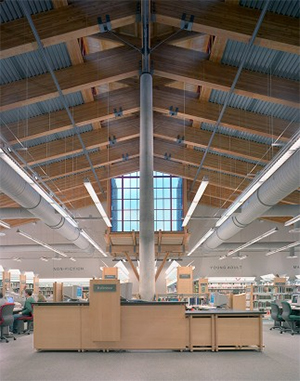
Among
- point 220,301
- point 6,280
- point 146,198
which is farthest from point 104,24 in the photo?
point 6,280

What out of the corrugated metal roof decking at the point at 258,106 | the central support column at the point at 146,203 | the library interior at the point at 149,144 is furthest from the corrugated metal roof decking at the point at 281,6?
the central support column at the point at 146,203

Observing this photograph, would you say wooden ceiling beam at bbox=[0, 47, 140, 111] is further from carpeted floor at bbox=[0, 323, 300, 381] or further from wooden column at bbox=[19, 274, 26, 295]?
wooden column at bbox=[19, 274, 26, 295]

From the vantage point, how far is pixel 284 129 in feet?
44.2

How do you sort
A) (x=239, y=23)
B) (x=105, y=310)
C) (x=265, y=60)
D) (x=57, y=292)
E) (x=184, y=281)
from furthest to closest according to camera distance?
(x=184, y=281) < (x=57, y=292) < (x=265, y=60) < (x=239, y=23) < (x=105, y=310)

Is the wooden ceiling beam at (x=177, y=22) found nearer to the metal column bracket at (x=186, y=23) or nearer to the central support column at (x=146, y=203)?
the metal column bracket at (x=186, y=23)

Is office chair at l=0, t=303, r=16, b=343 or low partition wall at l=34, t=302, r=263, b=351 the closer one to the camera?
low partition wall at l=34, t=302, r=263, b=351

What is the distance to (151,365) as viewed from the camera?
739 cm

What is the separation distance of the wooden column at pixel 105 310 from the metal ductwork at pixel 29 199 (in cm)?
374

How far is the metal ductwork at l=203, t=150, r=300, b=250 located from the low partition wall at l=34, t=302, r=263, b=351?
3522 mm

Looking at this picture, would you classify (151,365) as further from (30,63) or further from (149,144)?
(30,63)

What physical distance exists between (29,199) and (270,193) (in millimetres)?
6557

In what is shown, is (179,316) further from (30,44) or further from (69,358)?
(30,44)

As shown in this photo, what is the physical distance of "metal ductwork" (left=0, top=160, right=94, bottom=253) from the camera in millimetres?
11533

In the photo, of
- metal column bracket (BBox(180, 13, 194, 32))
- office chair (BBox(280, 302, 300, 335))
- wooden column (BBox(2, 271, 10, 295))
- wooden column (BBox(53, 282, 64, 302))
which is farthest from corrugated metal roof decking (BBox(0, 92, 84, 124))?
wooden column (BBox(2, 271, 10, 295))
